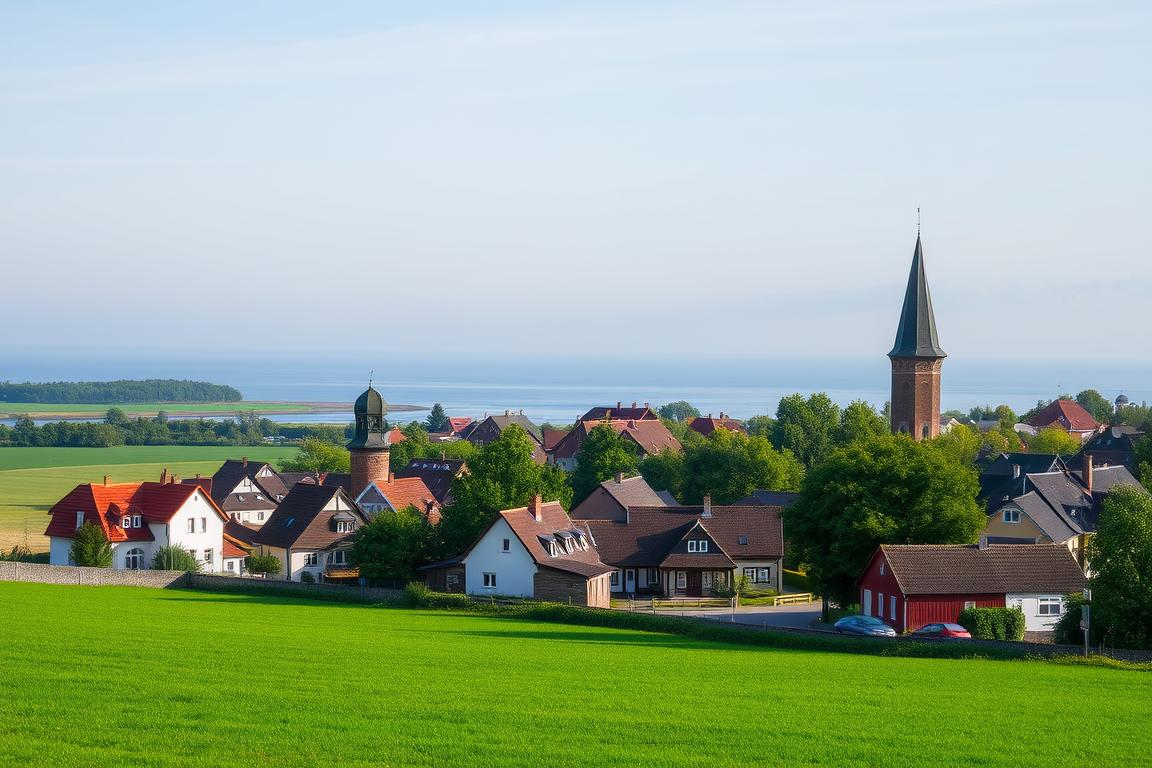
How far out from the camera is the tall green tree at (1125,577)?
3756cm

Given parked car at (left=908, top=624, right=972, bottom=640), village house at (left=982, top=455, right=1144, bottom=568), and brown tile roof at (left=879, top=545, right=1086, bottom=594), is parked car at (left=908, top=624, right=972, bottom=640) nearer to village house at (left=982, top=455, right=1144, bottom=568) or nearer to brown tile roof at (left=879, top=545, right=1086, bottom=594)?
brown tile roof at (left=879, top=545, right=1086, bottom=594)

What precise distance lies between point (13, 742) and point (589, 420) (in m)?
120

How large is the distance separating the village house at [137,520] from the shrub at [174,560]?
1.64 metres

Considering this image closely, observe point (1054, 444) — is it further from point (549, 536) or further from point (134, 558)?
point (134, 558)

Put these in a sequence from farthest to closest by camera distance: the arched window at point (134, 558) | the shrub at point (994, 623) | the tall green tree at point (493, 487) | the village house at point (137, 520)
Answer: the arched window at point (134, 558), the village house at point (137, 520), the tall green tree at point (493, 487), the shrub at point (994, 623)

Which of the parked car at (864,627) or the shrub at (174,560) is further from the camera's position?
the shrub at (174,560)

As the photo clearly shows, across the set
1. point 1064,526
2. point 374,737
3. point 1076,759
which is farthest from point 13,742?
point 1064,526

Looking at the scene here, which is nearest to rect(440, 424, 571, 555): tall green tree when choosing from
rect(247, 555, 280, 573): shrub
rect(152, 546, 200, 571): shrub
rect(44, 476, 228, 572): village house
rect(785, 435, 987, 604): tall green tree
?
rect(247, 555, 280, 573): shrub

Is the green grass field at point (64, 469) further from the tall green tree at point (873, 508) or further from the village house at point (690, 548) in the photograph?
the tall green tree at point (873, 508)

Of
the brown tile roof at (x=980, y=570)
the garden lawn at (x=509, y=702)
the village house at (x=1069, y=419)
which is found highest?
the village house at (x=1069, y=419)

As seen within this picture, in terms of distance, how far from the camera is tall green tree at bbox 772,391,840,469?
345 feet

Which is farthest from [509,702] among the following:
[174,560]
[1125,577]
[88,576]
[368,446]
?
[368,446]

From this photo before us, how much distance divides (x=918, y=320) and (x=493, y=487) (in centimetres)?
5020

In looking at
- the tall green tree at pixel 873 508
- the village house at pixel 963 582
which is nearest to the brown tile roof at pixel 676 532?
the tall green tree at pixel 873 508
